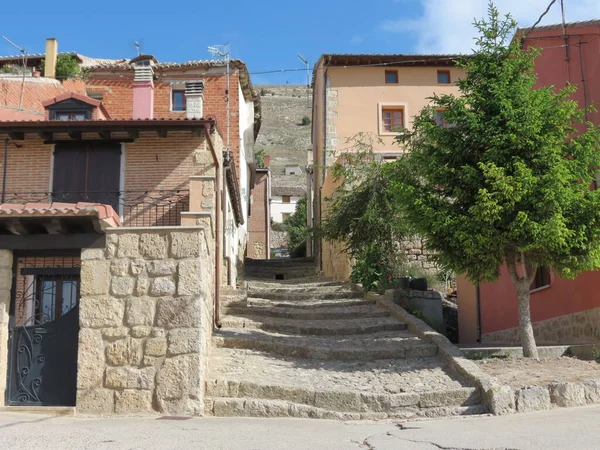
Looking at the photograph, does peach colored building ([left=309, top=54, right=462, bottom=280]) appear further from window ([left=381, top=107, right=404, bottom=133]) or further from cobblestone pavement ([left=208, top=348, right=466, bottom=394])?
cobblestone pavement ([left=208, top=348, right=466, bottom=394])

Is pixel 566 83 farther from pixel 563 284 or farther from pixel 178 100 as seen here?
pixel 178 100

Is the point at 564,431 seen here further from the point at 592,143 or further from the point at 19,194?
the point at 19,194

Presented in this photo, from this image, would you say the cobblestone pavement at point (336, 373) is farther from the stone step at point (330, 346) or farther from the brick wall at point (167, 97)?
the brick wall at point (167, 97)

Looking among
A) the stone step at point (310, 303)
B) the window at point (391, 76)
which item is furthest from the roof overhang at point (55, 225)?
the window at point (391, 76)

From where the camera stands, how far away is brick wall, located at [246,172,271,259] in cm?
3644

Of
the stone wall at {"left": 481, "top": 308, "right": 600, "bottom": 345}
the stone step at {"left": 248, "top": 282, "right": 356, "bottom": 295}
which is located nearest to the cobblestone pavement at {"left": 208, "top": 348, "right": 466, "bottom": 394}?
the stone wall at {"left": 481, "top": 308, "right": 600, "bottom": 345}

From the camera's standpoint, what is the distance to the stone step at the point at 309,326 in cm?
1204

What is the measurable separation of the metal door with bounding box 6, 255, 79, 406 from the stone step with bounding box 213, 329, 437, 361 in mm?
2477

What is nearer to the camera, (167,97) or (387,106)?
(167,97)

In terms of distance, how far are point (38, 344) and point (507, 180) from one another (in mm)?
6784

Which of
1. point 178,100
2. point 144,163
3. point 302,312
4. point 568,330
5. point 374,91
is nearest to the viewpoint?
point 568,330

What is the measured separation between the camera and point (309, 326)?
12281 millimetres

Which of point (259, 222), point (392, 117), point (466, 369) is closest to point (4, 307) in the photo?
point (466, 369)

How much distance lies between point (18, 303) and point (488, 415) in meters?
6.31
